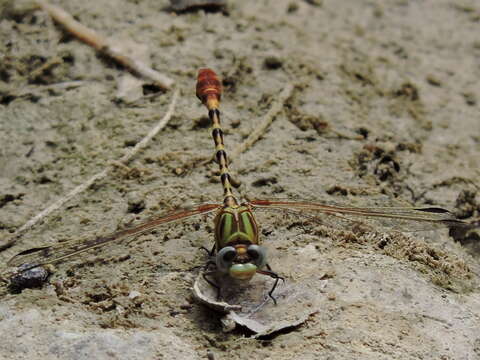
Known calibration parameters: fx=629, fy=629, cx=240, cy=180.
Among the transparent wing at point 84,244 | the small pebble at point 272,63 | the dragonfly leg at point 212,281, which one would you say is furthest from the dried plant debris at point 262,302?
the small pebble at point 272,63

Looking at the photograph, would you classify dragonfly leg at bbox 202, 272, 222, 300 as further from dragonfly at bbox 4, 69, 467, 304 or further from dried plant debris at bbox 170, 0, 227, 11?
dried plant debris at bbox 170, 0, 227, 11

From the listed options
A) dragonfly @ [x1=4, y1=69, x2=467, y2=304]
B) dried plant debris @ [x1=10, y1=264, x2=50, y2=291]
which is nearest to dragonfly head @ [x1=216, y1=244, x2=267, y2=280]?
dragonfly @ [x1=4, y1=69, x2=467, y2=304]

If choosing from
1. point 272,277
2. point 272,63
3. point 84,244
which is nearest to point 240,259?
point 272,277

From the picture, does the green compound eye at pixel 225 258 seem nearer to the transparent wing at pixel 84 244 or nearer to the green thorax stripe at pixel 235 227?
the green thorax stripe at pixel 235 227

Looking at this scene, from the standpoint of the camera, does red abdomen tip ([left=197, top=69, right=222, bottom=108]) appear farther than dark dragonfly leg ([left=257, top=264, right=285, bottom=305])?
Yes

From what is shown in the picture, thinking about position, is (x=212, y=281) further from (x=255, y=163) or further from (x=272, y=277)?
(x=255, y=163)

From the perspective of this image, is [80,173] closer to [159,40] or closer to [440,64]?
[159,40]
